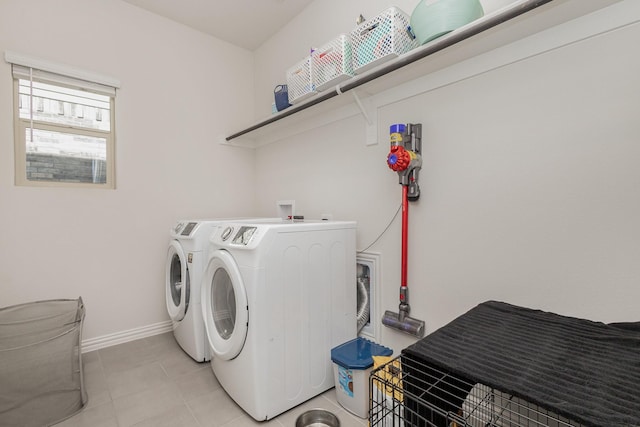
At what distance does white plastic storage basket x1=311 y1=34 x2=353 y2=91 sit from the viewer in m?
1.83

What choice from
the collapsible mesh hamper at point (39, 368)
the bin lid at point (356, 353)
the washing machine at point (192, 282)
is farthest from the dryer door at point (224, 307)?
the collapsible mesh hamper at point (39, 368)

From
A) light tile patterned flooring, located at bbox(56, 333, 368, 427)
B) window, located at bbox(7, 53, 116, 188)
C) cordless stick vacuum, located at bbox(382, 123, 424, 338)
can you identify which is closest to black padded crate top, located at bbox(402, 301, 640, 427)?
cordless stick vacuum, located at bbox(382, 123, 424, 338)

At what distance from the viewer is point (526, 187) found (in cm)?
138

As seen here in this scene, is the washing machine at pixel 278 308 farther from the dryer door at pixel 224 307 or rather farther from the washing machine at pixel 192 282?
the washing machine at pixel 192 282

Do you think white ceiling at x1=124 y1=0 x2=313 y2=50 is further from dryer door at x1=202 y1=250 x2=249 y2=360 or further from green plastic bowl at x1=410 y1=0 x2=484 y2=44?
dryer door at x1=202 y1=250 x2=249 y2=360

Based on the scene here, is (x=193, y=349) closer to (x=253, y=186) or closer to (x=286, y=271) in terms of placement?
(x=286, y=271)

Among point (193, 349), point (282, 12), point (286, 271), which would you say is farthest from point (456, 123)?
point (193, 349)

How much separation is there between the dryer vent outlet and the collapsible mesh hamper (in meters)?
1.74

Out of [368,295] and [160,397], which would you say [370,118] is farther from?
[160,397]

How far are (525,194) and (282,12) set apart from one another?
103 inches

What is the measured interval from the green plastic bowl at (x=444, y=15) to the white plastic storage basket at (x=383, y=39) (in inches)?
6.1

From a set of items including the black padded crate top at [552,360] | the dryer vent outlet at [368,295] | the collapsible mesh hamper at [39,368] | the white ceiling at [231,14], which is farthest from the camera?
the white ceiling at [231,14]

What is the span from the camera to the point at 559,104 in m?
1.30

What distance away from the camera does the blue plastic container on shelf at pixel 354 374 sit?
158 centimetres
